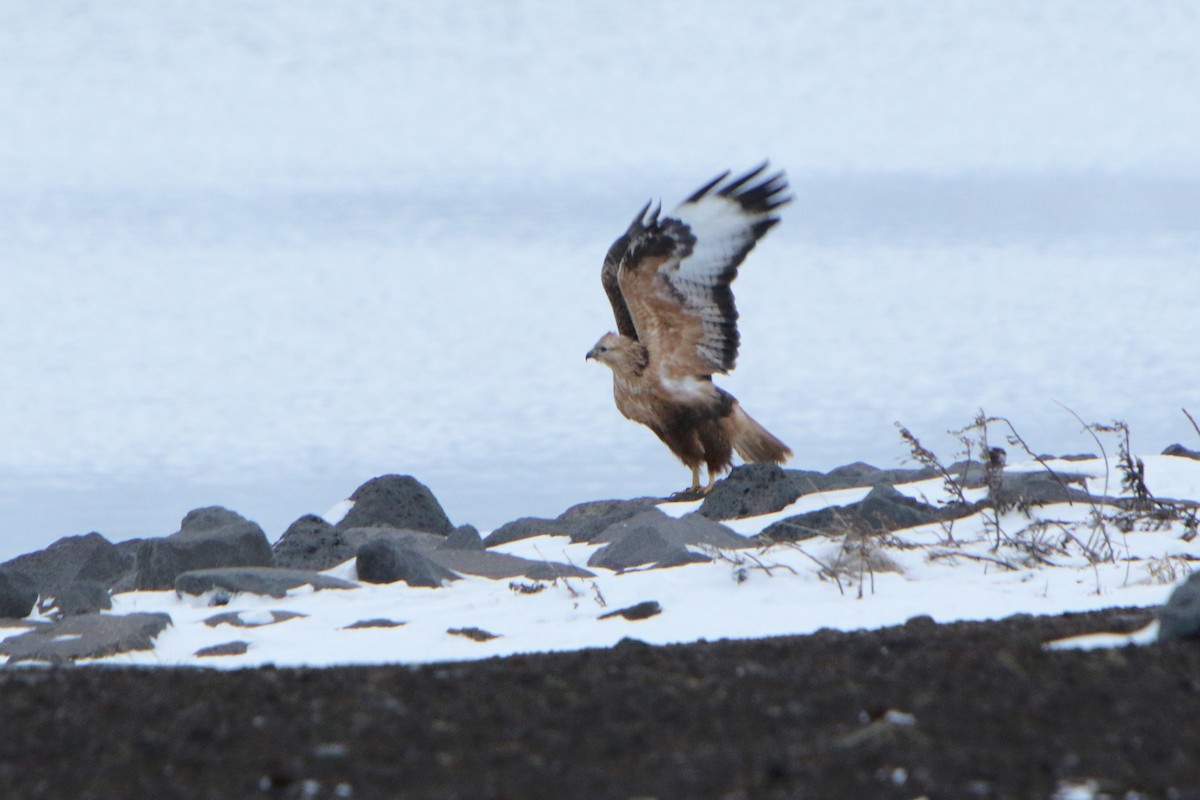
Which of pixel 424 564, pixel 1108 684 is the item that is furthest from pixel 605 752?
pixel 424 564

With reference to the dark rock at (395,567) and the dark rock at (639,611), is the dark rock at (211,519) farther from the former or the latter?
the dark rock at (639,611)

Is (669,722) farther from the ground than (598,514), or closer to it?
closer to it

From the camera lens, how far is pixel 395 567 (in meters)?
10.3

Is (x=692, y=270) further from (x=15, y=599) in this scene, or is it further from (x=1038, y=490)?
(x=15, y=599)

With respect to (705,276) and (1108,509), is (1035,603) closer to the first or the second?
(1108,509)

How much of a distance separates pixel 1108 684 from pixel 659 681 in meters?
1.21

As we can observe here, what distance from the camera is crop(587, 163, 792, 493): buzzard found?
13.8m

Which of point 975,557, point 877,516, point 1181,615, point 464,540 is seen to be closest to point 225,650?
point 975,557

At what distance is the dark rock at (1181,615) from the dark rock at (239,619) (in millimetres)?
5327

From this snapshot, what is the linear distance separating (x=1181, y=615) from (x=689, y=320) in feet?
30.8

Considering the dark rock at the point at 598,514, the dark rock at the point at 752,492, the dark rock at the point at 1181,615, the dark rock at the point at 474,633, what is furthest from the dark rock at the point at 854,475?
the dark rock at the point at 1181,615

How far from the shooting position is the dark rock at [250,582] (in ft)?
32.4

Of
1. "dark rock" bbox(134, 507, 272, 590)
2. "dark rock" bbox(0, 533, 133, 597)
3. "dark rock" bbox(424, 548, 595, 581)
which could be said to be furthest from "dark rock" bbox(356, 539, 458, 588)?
"dark rock" bbox(0, 533, 133, 597)

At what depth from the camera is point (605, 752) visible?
3.69 meters
